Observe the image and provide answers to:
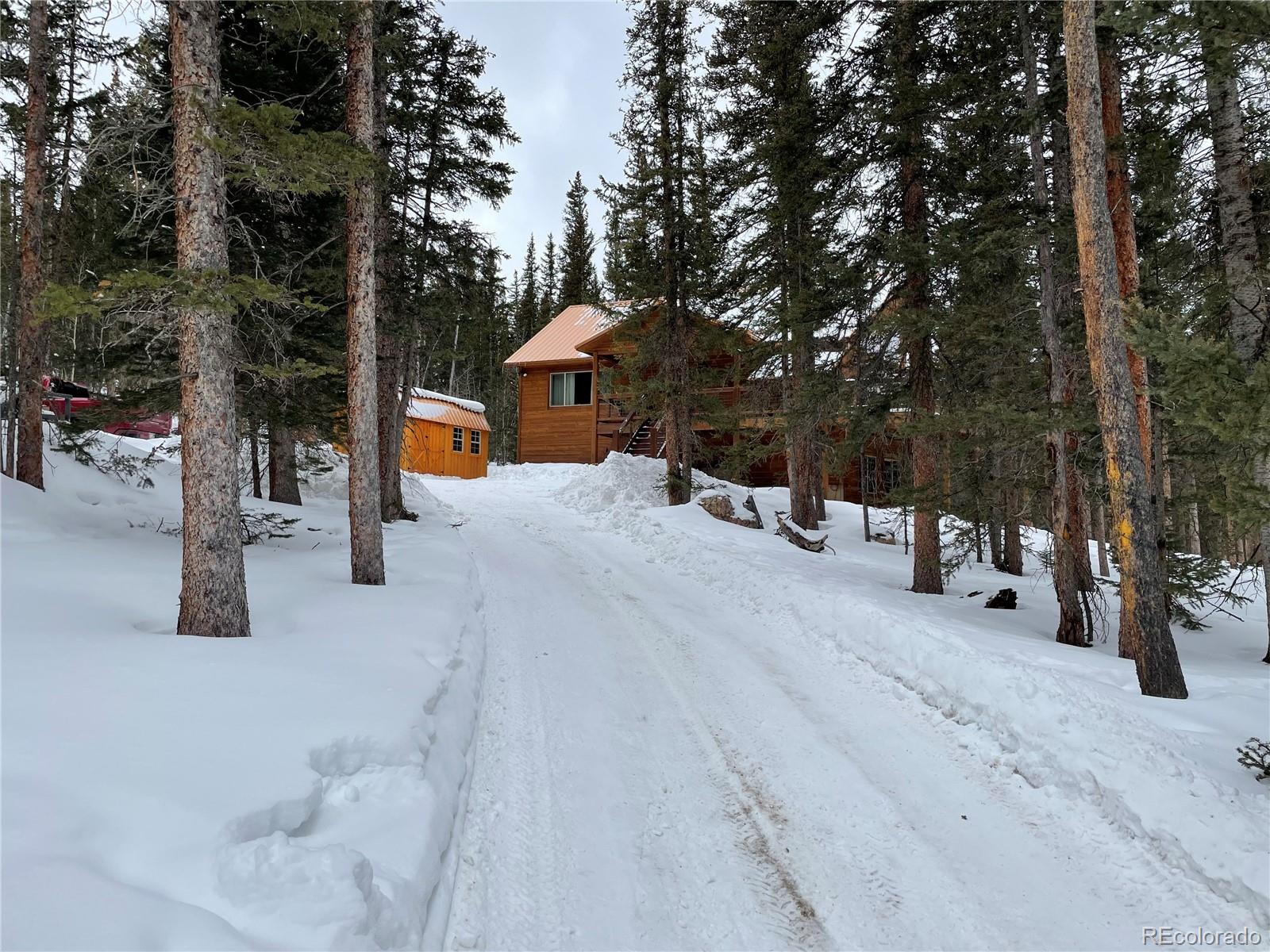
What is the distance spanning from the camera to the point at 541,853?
3268 mm

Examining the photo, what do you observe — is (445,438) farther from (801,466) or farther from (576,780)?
(576,780)

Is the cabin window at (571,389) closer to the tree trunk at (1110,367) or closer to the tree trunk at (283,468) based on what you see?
the tree trunk at (283,468)

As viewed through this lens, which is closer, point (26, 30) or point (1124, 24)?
point (1124, 24)

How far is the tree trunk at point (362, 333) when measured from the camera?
7387 millimetres

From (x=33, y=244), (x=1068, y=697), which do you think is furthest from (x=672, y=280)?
(x=1068, y=697)

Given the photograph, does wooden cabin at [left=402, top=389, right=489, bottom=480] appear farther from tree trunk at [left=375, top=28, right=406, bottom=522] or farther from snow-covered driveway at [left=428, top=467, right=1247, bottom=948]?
snow-covered driveway at [left=428, top=467, right=1247, bottom=948]

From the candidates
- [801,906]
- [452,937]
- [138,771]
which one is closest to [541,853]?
[452,937]

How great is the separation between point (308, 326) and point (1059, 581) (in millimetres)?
11566

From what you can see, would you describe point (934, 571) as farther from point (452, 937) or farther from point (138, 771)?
point (138, 771)

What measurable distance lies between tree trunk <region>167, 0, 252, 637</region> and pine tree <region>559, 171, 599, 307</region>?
122 ft

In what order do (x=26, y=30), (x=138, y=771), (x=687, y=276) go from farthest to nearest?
(x=687, y=276), (x=26, y=30), (x=138, y=771)

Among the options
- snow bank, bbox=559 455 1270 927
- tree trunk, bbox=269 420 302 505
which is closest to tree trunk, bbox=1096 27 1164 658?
snow bank, bbox=559 455 1270 927

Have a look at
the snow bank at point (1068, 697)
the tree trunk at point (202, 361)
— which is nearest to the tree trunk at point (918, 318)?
the snow bank at point (1068, 697)

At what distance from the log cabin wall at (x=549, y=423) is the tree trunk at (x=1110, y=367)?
21.7 metres
